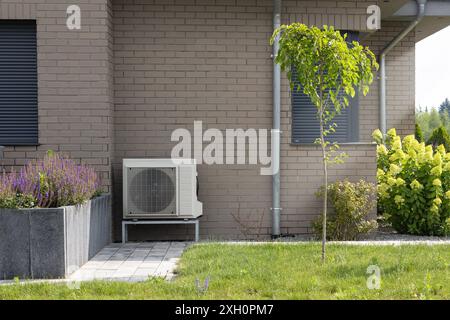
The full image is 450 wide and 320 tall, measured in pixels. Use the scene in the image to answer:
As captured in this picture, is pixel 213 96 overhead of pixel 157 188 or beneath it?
overhead

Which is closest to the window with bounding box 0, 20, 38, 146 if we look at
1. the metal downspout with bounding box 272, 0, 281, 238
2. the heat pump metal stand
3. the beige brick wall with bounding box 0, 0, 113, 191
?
the beige brick wall with bounding box 0, 0, 113, 191

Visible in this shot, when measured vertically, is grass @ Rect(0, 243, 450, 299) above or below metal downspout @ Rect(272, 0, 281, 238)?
below

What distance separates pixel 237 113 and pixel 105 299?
4.08 meters

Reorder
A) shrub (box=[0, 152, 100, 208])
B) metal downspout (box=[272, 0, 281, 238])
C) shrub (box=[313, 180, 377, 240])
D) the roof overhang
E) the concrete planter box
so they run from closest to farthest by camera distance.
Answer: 1. the concrete planter box
2. shrub (box=[0, 152, 100, 208])
3. shrub (box=[313, 180, 377, 240])
4. metal downspout (box=[272, 0, 281, 238])
5. the roof overhang

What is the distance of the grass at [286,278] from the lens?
5438 mm

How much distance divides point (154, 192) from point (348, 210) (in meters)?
2.32

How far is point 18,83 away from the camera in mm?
8578

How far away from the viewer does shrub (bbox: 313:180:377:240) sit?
8438 millimetres

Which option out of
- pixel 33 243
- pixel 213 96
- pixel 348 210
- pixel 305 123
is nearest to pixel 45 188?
pixel 33 243

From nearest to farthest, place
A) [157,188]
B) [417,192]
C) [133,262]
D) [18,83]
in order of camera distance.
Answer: [133,262], [157,188], [18,83], [417,192]

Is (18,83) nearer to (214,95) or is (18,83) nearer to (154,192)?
(154,192)

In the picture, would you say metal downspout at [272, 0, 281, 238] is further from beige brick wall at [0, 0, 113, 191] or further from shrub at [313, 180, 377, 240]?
beige brick wall at [0, 0, 113, 191]

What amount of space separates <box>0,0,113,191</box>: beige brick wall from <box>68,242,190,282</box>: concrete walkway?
93cm
